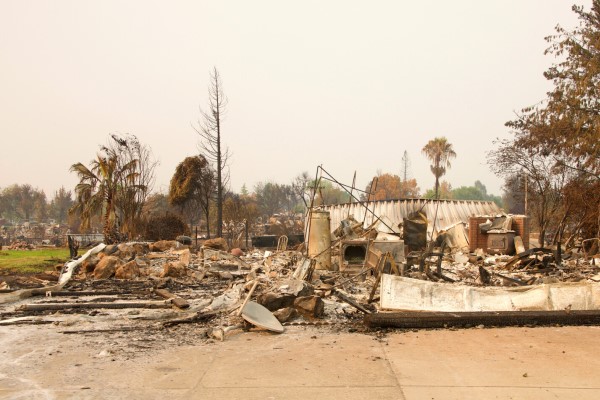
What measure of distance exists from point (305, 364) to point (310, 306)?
217cm

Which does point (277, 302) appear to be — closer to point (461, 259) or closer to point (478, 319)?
point (478, 319)

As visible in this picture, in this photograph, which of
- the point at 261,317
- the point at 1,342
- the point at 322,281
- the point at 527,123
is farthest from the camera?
the point at 527,123

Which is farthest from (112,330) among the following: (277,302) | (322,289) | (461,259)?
(461,259)

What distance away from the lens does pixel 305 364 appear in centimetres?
499

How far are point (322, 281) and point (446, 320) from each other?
4061 mm

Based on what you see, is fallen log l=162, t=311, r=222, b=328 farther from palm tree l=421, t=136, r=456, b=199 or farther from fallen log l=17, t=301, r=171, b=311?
palm tree l=421, t=136, r=456, b=199

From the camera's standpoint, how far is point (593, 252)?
45.8 feet

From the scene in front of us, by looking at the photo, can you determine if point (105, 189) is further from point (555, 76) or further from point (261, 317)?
point (555, 76)

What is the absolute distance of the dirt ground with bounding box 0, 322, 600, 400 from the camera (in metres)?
4.19

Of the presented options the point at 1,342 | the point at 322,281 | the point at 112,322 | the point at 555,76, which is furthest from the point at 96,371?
the point at 555,76

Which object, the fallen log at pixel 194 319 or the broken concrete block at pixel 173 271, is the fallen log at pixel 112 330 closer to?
the fallen log at pixel 194 319

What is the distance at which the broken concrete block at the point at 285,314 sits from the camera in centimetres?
700

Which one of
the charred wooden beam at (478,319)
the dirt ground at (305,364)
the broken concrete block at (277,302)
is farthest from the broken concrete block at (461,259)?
the broken concrete block at (277,302)

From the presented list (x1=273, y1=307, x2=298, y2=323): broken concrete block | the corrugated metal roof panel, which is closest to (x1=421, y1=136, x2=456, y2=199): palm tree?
the corrugated metal roof panel
